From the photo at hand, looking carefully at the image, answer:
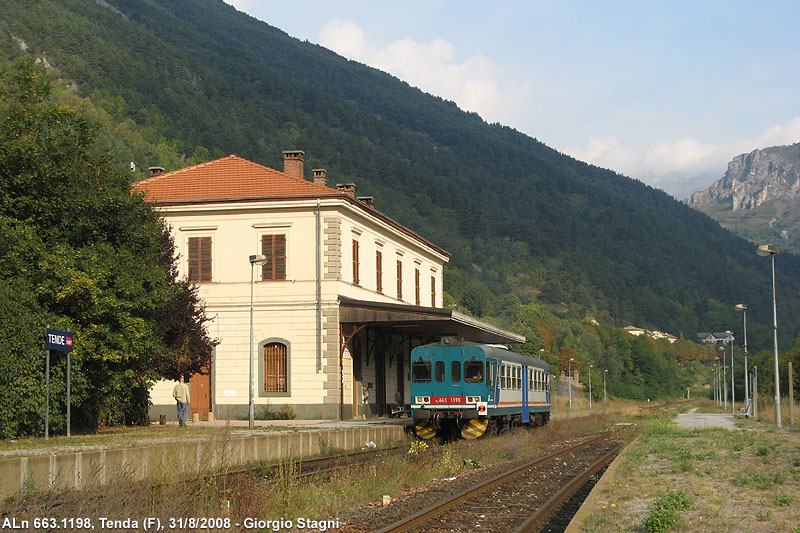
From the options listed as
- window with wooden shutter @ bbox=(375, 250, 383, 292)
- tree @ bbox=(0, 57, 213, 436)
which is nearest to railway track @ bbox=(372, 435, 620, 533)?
tree @ bbox=(0, 57, 213, 436)

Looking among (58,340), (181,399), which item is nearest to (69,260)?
(58,340)

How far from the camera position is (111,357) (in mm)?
23312

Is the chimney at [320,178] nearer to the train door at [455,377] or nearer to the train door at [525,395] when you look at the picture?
the train door at [525,395]

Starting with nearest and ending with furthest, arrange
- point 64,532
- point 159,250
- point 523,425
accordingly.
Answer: point 64,532
point 159,250
point 523,425

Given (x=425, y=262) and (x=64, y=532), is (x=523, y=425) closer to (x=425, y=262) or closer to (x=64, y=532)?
(x=425, y=262)

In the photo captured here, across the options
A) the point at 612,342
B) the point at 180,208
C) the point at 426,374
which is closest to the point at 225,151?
the point at 612,342

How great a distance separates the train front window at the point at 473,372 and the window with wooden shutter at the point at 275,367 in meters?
11.2

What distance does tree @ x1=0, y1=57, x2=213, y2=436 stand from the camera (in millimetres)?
21953

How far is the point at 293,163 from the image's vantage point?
1670 inches

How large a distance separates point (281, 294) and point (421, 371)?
1079cm

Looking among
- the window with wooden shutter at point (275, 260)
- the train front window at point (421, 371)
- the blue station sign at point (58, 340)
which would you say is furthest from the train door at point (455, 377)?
the window with wooden shutter at point (275, 260)

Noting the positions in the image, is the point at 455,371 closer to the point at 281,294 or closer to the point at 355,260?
the point at 281,294

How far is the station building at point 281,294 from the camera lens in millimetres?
36000

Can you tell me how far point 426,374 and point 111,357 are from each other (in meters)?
9.34
